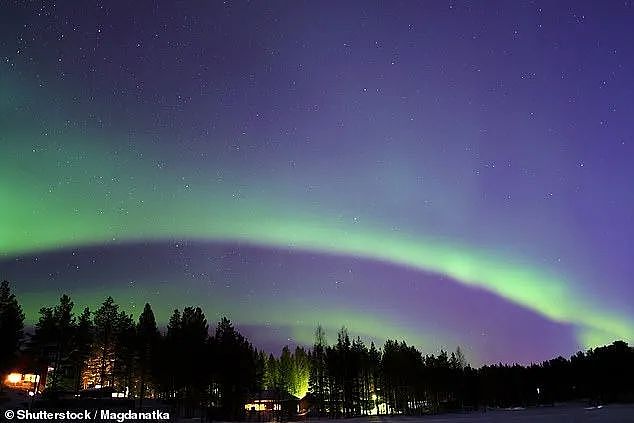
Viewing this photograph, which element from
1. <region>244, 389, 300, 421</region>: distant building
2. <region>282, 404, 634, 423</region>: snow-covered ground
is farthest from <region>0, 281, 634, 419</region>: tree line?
<region>282, 404, 634, 423</region>: snow-covered ground

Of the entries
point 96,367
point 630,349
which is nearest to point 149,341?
point 96,367

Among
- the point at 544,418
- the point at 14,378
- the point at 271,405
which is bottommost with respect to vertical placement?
the point at 544,418

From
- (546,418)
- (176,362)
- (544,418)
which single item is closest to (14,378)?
(176,362)

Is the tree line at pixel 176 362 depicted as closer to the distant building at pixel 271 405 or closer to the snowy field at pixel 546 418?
the distant building at pixel 271 405

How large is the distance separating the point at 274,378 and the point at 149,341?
237ft

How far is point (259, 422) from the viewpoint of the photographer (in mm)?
82000

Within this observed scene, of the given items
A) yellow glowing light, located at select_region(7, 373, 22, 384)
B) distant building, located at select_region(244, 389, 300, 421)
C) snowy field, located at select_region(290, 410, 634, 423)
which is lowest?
snowy field, located at select_region(290, 410, 634, 423)

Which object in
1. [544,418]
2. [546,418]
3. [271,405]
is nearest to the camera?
[546,418]

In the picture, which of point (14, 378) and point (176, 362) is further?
point (14, 378)

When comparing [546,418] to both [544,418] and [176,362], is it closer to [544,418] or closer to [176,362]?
[544,418]

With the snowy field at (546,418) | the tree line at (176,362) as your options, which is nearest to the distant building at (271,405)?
the tree line at (176,362)

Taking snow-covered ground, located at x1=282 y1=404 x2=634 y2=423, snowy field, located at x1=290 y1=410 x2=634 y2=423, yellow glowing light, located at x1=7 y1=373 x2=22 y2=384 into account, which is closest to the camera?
snow-covered ground, located at x1=282 y1=404 x2=634 y2=423

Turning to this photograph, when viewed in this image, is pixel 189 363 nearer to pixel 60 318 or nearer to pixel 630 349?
pixel 60 318

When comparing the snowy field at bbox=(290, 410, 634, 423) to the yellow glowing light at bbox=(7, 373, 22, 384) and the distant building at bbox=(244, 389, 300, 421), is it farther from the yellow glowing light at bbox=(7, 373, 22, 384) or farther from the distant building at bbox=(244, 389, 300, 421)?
the yellow glowing light at bbox=(7, 373, 22, 384)
